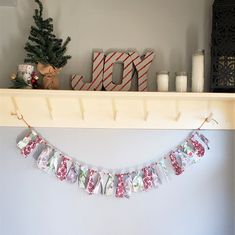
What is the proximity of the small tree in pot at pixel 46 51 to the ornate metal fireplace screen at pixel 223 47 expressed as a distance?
2.27 ft

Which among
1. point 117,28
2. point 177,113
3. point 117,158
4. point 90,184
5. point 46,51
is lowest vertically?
point 90,184

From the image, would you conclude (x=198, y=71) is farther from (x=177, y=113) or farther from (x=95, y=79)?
(x=95, y=79)

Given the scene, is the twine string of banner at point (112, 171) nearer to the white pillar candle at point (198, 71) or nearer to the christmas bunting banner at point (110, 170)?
the christmas bunting banner at point (110, 170)

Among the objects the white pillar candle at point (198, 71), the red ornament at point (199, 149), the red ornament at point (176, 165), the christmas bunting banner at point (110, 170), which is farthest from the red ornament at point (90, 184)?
the white pillar candle at point (198, 71)

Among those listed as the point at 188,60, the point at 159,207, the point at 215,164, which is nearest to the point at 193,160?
the point at 215,164

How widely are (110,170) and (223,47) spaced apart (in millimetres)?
801

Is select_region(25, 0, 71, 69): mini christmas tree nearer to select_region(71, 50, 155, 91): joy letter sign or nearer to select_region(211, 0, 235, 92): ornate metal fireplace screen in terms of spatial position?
select_region(71, 50, 155, 91): joy letter sign

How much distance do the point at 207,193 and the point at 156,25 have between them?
89cm

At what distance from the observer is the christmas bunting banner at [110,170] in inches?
64.2

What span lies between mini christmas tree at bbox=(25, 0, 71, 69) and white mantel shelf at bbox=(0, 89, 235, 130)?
0.63 ft

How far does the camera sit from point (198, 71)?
1539 mm

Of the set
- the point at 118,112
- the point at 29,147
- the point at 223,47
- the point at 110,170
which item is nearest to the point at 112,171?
the point at 110,170

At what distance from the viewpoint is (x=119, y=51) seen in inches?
65.5

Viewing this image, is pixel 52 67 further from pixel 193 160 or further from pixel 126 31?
pixel 193 160
